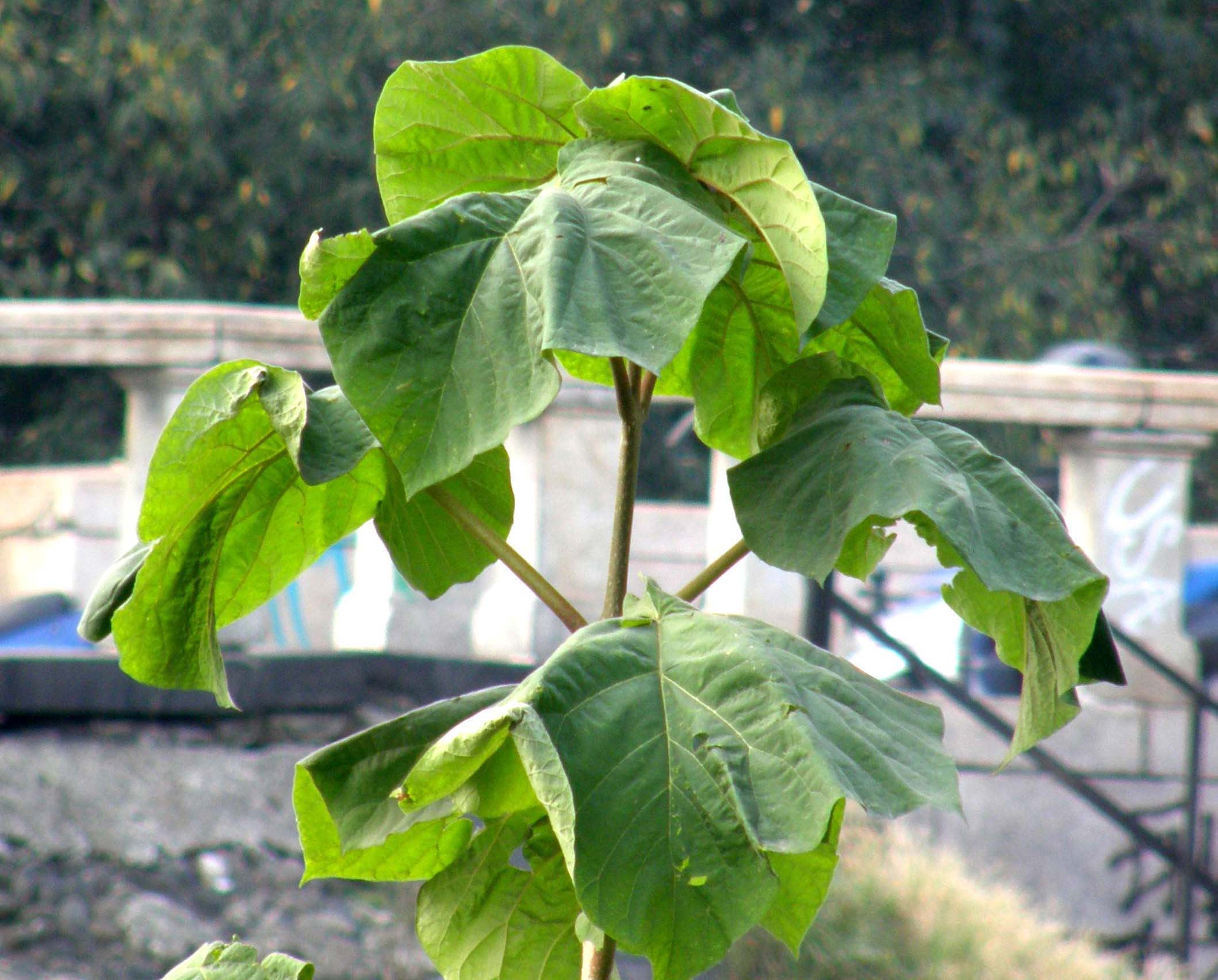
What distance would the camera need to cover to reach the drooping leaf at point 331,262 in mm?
783

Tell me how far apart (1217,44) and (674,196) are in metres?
12.2

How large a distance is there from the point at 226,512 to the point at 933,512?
487 millimetres

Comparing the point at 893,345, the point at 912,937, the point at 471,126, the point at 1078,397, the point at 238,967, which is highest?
the point at 471,126

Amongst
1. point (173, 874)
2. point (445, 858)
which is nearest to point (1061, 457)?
point (173, 874)

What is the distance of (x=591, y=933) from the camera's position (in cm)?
97

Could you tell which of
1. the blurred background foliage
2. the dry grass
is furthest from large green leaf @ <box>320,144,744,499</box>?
the blurred background foliage

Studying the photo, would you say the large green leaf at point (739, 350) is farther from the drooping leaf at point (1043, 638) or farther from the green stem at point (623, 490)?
the drooping leaf at point (1043, 638)

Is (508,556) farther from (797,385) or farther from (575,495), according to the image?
(575,495)

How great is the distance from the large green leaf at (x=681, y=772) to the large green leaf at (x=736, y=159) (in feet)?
0.66

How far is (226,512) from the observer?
104 centimetres

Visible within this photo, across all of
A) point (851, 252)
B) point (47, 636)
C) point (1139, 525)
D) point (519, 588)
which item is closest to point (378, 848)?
point (851, 252)

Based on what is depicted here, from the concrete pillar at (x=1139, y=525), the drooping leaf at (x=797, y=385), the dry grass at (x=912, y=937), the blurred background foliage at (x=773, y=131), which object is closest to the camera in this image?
the drooping leaf at (x=797, y=385)

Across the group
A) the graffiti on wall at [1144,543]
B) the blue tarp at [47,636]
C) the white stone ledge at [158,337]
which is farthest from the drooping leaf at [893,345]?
the blue tarp at [47,636]

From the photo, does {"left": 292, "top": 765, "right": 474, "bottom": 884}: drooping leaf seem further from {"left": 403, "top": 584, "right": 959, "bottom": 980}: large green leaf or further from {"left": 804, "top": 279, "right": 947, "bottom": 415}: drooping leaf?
{"left": 804, "top": 279, "right": 947, "bottom": 415}: drooping leaf
